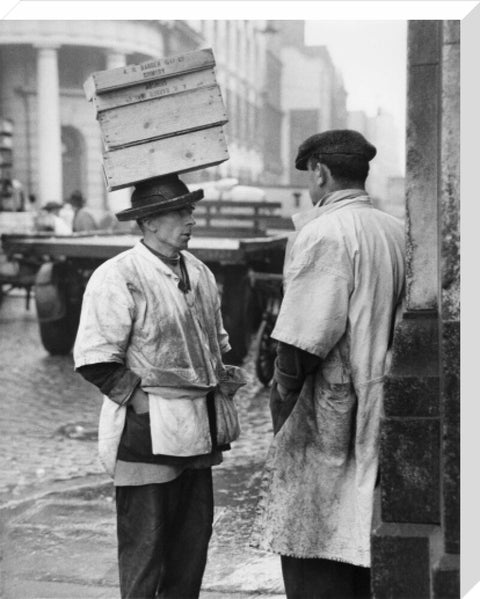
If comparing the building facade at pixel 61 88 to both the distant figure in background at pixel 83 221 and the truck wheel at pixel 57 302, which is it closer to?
the distant figure in background at pixel 83 221

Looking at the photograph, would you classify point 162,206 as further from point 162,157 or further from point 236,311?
point 236,311

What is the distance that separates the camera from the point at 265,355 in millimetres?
9539

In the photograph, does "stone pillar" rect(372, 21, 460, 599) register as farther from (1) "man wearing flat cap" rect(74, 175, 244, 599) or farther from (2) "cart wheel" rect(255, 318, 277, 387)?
(2) "cart wheel" rect(255, 318, 277, 387)

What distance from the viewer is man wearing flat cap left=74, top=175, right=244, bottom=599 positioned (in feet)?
12.5

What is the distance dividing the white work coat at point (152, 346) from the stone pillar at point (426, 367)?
2.23 ft

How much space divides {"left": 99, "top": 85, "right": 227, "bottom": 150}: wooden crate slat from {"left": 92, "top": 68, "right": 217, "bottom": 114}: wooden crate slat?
0.05 feet

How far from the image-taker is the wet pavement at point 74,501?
4.83 meters

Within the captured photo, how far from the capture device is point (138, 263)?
12.9 ft

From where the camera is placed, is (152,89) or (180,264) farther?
(180,264)

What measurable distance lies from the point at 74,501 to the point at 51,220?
9408 millimetres

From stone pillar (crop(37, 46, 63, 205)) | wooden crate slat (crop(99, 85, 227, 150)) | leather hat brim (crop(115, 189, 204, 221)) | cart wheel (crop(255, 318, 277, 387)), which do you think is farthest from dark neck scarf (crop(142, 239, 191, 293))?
stone pillar (crop(37, 46, 63, 205))

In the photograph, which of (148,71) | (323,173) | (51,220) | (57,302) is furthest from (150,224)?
(51,220)

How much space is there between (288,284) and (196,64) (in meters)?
0.87

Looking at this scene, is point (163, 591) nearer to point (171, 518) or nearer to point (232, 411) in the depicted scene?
point (171, 518)
